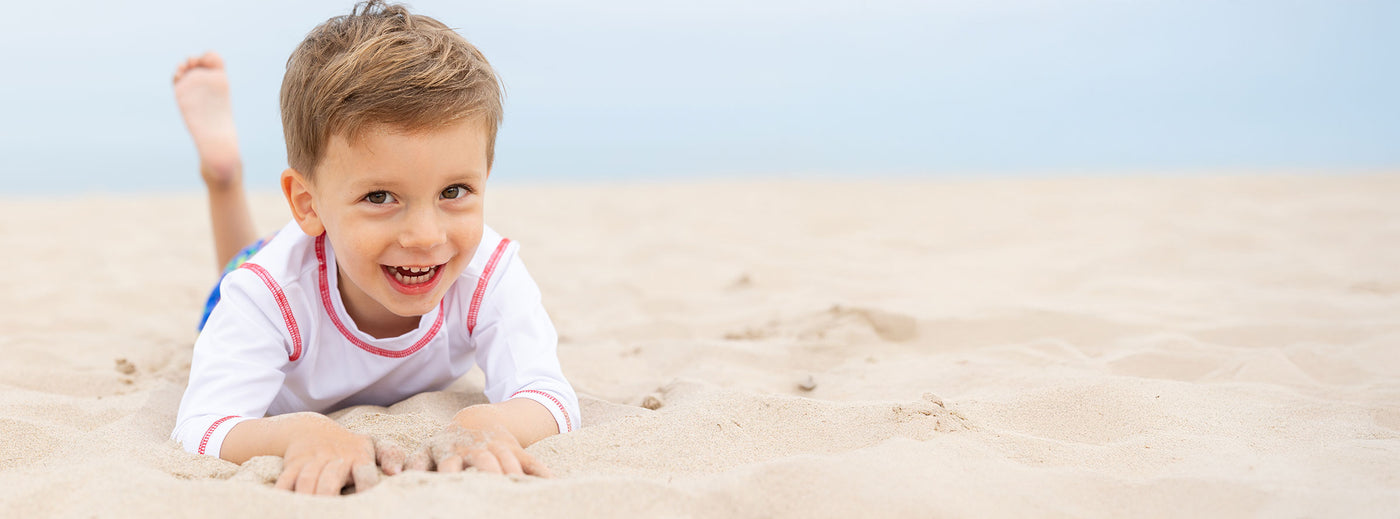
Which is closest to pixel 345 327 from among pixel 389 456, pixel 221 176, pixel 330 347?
pixel 330 347

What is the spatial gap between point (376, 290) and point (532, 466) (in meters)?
0.59

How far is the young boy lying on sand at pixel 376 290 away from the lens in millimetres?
1807

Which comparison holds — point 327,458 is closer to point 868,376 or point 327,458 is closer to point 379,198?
point 379,198

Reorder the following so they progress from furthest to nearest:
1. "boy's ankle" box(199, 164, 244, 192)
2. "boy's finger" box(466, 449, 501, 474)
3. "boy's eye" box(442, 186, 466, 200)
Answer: "boy's ankle" box(199, 164, 244, 192) → "boy's eye" box(442, 186, 466, 200) → "boy's finger" box(466, 449, 501, 474)

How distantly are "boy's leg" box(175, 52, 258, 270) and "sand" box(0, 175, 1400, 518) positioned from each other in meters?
0.39

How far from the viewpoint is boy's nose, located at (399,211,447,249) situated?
1838 millimetres

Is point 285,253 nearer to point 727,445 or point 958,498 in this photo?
point 727,445

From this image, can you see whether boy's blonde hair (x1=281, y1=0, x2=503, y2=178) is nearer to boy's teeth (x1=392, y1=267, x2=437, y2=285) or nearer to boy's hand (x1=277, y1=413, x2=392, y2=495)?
boy's teeth (x1=392, y1=267, x2=437, y2=285)

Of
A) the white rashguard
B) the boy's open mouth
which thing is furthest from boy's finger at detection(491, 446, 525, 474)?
the boy's open mouth

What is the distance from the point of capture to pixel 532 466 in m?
1.67

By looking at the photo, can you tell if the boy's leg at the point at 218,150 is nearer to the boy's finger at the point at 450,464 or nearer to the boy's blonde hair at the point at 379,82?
the boy's blonde hair at the point at 379,82

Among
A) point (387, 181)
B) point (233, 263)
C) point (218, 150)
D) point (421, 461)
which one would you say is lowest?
point (233, 263)

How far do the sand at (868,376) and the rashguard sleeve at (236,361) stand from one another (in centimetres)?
10

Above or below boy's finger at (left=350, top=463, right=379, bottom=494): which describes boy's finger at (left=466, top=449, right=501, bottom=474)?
above
